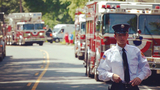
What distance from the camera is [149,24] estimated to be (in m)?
14.0

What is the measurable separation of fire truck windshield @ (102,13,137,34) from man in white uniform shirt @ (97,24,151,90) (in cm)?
801

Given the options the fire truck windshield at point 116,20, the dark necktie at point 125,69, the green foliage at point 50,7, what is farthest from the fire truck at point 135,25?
the green foliage at point 50,7

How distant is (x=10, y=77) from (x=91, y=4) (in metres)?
4.52

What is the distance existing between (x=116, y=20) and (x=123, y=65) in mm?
8221

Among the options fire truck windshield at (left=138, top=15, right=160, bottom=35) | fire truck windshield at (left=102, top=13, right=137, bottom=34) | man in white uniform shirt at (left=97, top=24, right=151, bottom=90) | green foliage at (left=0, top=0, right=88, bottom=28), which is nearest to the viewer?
man in white uniform shirt at (left=97, top=24, right=151, bottom=90)

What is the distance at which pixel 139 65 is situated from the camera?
19.1ft

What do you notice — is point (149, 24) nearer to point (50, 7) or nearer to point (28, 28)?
point (28, 28)

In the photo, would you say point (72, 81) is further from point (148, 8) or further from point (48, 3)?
point (48, 3)

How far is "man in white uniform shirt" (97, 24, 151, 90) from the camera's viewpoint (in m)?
5.65

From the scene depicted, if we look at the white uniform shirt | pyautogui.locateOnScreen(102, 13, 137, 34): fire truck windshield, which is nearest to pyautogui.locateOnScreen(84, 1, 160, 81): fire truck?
pyautogui.locateOnScreen(102, 13, 137, 34): fire truck windshield

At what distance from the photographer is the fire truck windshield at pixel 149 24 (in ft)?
45.8

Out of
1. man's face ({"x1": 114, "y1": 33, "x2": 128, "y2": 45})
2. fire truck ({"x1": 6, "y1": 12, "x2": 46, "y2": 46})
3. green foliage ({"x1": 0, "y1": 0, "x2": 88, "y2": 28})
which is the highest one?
green foliage ({"x1": 0, "y1": 0, "x2": 88, "y2": 28})

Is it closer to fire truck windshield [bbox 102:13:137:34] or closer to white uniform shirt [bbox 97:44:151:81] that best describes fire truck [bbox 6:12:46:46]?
fire truck windshield [bbox 102:13:137:34]

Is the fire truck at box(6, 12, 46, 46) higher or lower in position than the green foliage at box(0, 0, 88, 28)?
lower
